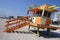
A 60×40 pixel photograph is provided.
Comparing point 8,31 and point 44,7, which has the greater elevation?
point 44,7

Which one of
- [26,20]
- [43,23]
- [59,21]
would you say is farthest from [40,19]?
[59,21]

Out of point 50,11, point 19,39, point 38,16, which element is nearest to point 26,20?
point 38,16

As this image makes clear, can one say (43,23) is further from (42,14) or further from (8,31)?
(8,31)

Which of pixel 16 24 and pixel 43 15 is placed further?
pixel 16 24

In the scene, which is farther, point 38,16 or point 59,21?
point 59,21

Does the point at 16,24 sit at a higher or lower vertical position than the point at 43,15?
lower

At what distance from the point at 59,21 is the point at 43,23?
2670 centimetres

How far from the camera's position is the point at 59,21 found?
45.9 meters

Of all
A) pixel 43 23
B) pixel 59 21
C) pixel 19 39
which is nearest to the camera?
pixel 19 39

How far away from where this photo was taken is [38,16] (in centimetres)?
2088

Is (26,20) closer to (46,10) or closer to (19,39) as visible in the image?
(46,10)

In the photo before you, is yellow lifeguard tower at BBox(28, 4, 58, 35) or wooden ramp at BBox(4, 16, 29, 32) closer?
yellow lifeguard tower at BBox(28, 4, 58, 35)

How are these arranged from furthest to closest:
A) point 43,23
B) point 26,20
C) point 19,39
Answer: point 26,20 → point 43,23 → point 19,39

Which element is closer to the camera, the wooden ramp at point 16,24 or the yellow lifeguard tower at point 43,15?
the yellow lifeguard tower at point 43,15
